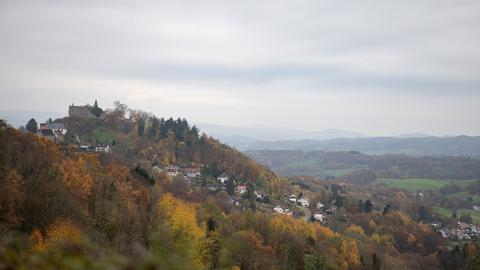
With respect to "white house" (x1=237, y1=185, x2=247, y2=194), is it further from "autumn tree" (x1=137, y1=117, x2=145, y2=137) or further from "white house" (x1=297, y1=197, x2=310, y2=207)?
"autumn tree" (x1=137, y1=117, x2=145, y2=137)

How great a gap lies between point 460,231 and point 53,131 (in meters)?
94.3

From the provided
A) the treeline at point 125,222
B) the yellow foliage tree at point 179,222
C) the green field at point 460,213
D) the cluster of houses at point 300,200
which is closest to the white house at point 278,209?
the cluster of houses at point 300,200

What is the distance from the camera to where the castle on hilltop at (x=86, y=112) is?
11525cm

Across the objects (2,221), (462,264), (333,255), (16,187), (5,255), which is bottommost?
(462,264)

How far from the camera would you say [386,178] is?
191 meters

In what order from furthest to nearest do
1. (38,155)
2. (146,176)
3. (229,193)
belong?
(229,193) < (146,176) < (38,155)

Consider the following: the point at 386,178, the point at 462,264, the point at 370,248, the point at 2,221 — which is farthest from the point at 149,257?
the point at 386,178

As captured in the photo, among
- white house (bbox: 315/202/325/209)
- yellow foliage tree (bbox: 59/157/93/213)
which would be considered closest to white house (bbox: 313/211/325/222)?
white house (bbox: 315/202/325/209)

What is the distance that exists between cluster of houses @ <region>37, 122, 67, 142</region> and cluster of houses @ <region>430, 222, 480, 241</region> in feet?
281

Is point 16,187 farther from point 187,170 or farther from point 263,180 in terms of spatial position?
point 263,180

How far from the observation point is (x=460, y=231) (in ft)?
328

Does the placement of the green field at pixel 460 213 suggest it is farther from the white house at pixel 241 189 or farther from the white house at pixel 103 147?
the white house at pixel 103 147

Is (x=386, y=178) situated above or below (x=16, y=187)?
below

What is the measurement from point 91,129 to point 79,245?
108557mm
